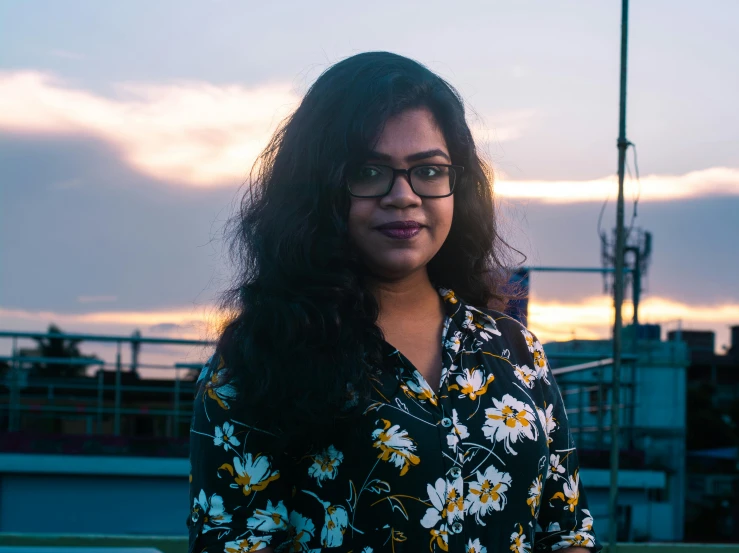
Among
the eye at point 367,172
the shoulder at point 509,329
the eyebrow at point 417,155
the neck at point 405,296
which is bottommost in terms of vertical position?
the shoulder at point 509,329

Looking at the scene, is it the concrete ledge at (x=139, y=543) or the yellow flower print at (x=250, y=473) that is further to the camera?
the concrete ledge at (x=139, y=543)

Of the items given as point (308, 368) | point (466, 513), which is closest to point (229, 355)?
point (308, 368)

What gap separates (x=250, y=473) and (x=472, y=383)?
1.19ft

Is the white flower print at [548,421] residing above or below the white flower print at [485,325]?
below

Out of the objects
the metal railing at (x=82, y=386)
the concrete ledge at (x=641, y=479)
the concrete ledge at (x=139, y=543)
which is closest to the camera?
the concrete ledge at (x=139, y=543)

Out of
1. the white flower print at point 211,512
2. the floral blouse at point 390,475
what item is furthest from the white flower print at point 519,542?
the white flower print at point 211,512

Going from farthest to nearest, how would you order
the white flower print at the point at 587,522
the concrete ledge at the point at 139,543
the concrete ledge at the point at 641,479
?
the concrete ledge at the point at 641,479 → the concrete ledge at the point at 139,543 → the white flower print at the point at 587,522

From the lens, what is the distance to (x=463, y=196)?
5.11 feet

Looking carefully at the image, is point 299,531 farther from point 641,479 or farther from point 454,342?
point 641,479

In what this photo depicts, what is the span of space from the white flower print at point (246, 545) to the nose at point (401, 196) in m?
0.52

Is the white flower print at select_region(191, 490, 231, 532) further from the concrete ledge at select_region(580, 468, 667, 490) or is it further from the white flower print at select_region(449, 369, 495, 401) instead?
the concrete ledge at select_region(580, 468, 667, 490)

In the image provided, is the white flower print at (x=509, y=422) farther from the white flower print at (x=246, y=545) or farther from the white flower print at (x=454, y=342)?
the white flower print at (x=246, y=545)

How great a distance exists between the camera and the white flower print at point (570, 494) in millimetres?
1463

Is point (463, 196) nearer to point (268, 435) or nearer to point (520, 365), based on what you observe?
point (520, 365)
